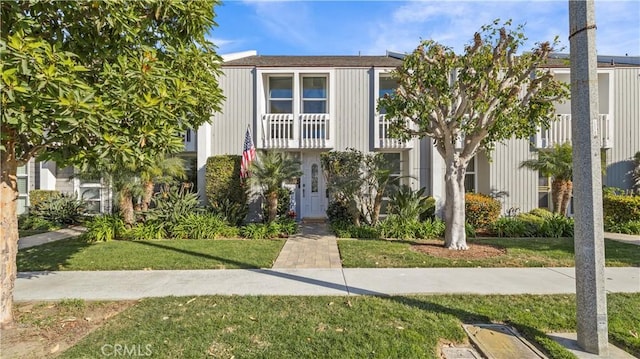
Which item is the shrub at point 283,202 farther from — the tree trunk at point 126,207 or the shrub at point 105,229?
the shrub at point 105,229

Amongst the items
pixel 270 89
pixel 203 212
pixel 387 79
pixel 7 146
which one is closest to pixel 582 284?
pixel 7 146

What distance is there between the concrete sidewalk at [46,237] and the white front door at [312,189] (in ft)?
25.3

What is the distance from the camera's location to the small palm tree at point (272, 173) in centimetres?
1023

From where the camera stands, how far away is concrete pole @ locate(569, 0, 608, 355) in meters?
3.27

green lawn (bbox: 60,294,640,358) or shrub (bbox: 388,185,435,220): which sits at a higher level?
shrub (bbox: 388,185,435,220)

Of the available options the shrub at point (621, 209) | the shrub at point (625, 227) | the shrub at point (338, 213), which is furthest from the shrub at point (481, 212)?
the shrub at point (338, 213)

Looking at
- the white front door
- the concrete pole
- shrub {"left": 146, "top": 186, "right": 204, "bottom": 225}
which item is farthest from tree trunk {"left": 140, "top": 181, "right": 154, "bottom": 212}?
the concrete pole

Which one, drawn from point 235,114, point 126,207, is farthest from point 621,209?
point 126,207

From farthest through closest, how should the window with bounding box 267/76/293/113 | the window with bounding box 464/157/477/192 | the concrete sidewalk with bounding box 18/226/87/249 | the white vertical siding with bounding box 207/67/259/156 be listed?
the window with bounding box 267/76/293/113 < the window with bounding box 464/157/477/192 < the white vertical siding with bounding box 207/67/259/156 < the concrete sidewalk with bounding box 18/226/87/249

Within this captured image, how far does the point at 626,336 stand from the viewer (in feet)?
11.8

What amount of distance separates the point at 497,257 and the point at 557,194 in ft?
20.6

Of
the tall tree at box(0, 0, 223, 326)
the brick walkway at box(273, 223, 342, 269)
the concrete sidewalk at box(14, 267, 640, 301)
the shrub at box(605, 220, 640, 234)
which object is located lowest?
the concrete sidewalk at box(14, 267, 640, 301)

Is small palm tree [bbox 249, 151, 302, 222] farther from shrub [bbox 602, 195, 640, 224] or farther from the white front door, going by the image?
shrub [bbox 602, 195, 640, 224]

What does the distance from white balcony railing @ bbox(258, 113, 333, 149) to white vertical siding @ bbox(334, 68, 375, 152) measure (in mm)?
513
